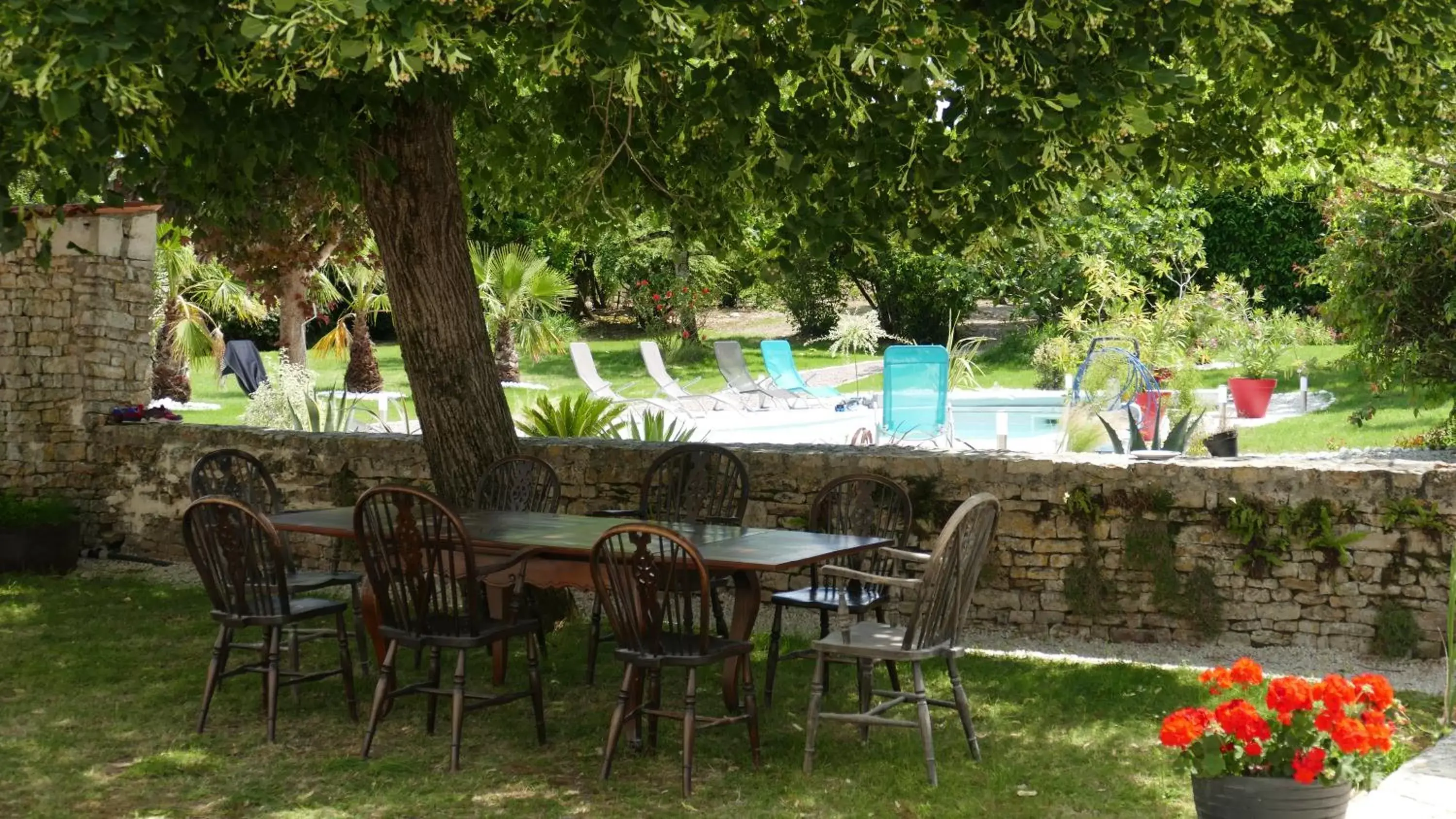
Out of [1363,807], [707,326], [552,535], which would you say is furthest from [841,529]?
[707,326]

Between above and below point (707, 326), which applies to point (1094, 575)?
below

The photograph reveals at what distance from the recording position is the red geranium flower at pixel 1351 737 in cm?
316

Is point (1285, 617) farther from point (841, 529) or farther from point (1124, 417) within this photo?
point (1124, 417)

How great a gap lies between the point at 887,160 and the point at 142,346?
234 inches

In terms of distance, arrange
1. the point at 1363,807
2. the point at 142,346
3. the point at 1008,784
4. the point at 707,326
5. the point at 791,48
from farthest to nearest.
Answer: the point at 707,326
the point at 142,346
the point at 791,48
the point at 1008,784
the point at 1363,807

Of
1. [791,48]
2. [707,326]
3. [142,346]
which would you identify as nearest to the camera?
[791,48]

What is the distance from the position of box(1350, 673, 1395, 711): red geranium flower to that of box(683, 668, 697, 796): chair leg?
1.82 meters

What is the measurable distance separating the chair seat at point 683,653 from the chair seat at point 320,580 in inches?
64.7

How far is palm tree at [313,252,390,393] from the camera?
14.7m

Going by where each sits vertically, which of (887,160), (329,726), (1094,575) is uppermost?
(887,160)

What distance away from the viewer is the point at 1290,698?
3301 mm

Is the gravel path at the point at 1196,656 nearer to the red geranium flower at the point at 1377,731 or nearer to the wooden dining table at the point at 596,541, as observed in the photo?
the wooden dining table at the point at 596,541

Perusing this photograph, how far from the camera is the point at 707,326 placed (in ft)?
85.4

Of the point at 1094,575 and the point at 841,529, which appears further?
the point at 1094,575
